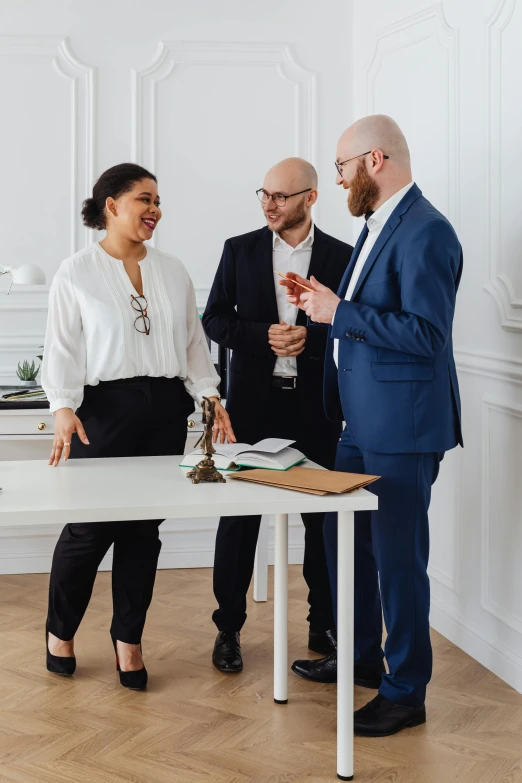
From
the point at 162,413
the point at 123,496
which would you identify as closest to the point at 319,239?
the point at 162,413

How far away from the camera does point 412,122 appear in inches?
154

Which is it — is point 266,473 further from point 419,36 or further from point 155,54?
point 155,54

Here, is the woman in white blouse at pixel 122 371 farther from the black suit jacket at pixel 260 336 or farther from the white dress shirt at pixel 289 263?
the white dress shirt at pixel 289 263

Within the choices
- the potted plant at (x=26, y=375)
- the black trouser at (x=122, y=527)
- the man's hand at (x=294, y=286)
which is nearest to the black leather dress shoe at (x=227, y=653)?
the black trouser at (x=122, y=527)

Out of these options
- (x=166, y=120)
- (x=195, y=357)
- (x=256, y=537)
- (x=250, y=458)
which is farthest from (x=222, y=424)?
(x=166, y=120)

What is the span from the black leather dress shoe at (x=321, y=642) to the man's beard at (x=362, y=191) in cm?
160

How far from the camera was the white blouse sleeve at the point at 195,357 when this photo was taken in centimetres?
313

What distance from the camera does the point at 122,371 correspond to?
292cm

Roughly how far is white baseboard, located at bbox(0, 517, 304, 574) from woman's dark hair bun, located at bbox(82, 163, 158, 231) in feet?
6.38

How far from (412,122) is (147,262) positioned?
154cm

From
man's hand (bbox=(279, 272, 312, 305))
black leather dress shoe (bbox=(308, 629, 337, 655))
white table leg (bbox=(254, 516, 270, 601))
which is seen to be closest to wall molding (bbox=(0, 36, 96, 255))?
white table leg (bbox=(254, 516, 270, 601))

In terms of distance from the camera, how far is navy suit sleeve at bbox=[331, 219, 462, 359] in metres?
2.54

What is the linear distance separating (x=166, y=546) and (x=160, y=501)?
2.36m

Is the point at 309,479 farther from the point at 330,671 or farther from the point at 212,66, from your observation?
the point at 212,66
